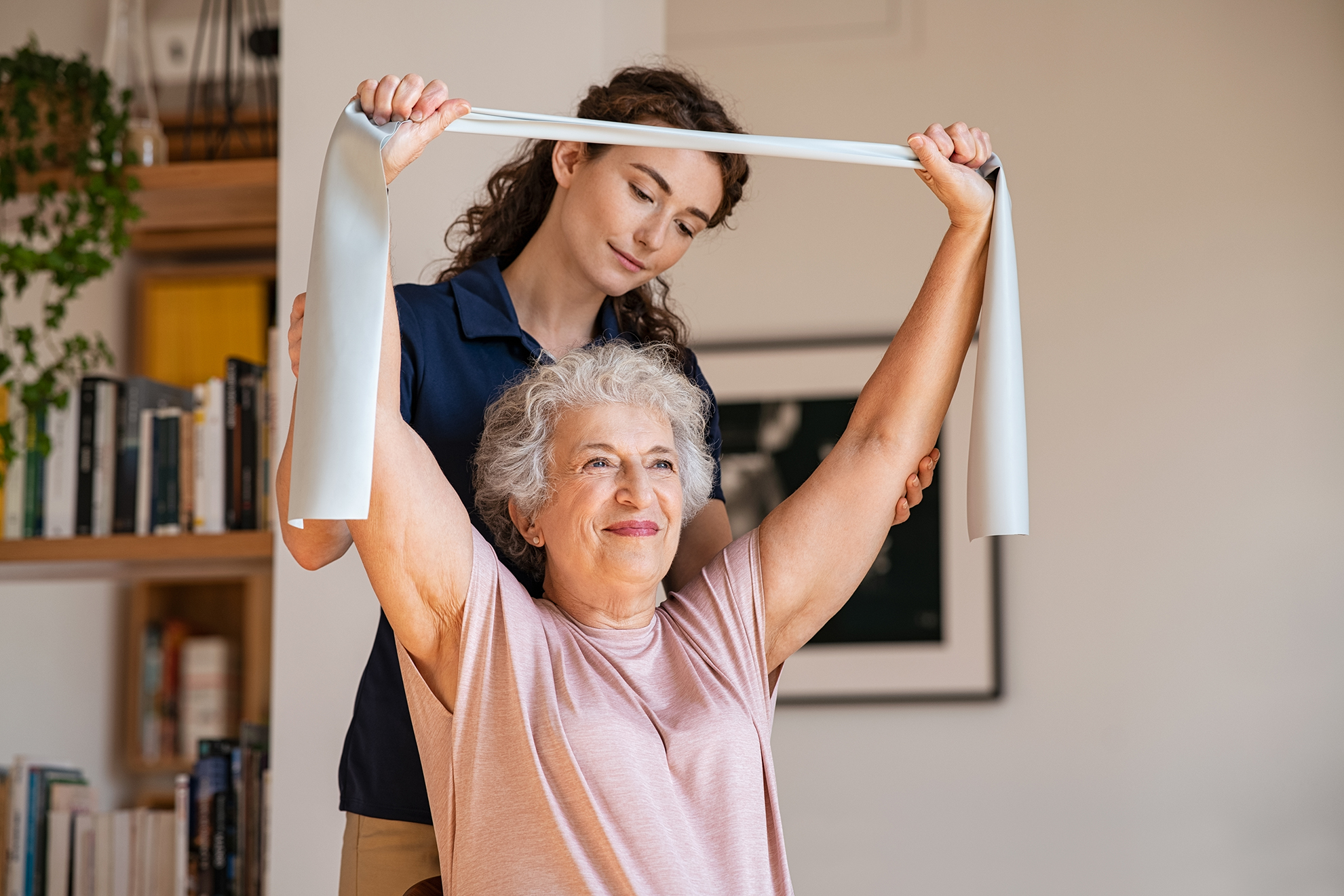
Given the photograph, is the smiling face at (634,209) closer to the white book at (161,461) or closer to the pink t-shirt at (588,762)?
the pink t-shirt at (588,762)

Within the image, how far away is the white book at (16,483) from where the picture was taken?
8.16ft

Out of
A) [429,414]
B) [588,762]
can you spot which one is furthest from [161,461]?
[588,762]

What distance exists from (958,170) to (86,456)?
188cm

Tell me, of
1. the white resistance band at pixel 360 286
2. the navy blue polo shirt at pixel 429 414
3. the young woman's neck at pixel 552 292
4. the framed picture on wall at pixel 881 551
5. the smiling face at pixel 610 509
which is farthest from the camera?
the framed picture on wall at pixel 881 551

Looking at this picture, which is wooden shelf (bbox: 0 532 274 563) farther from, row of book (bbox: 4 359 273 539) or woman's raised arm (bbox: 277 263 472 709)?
woman's raised arm (bbox: 277 263 472 709)

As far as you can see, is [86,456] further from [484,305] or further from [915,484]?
[915,484]

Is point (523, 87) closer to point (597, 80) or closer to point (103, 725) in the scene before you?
point (597, 80)

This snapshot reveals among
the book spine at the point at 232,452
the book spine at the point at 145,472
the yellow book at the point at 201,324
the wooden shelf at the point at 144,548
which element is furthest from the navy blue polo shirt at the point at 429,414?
the yellow book at the point at 201,324

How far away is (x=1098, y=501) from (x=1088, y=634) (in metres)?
0.36

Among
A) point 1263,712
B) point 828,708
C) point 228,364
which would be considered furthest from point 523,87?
point 1263,712

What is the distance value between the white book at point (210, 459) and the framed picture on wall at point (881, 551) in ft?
4.56

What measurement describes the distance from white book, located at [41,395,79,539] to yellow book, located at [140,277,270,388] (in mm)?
674

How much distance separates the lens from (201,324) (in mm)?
3180

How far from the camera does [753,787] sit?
1.41 m
